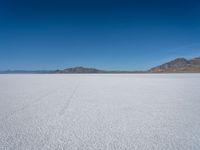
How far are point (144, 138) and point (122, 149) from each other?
451mm

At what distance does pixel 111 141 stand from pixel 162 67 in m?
113

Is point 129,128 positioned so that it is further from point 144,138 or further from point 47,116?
point 47,116

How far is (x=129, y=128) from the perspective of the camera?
2.87 metres

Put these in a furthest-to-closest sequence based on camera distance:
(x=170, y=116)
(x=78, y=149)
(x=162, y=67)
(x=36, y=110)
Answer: (x=162, y=67)
(x=36, y=110)
(x=170, y=116)
(x=78, y=149)

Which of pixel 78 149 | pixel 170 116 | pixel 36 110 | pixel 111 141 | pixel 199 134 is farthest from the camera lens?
pixel 36 110

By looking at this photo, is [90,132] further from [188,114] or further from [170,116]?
[188,114]

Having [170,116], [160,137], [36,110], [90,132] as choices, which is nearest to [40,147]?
[90,132]

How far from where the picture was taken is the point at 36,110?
13.2 feet

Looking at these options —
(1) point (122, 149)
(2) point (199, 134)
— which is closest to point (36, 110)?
(1) point (122, 149)

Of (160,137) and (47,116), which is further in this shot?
(47,116)

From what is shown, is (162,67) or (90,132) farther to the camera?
(162,67)

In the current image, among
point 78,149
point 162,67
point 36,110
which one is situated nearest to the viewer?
point 78,149

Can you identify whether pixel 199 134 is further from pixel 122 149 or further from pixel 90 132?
pixel 90 132

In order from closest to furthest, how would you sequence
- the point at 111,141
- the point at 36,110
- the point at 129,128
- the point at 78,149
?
the point at 78,149
the point at 111,141
the point at 129,128
the point at 36,110
